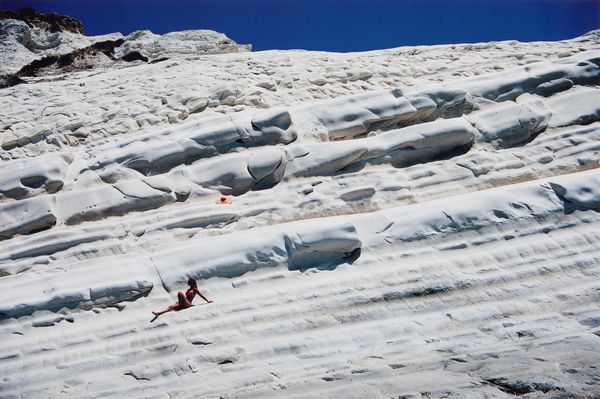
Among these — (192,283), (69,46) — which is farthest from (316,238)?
(69,46)

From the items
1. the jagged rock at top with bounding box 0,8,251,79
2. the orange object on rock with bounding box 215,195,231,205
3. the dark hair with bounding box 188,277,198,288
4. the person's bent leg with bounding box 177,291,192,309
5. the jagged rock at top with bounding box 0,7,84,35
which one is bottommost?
the person's bent leg with bounding box 177,291,192,309

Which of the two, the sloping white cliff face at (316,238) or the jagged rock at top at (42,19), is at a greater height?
the jagged rock at top at (42,19)

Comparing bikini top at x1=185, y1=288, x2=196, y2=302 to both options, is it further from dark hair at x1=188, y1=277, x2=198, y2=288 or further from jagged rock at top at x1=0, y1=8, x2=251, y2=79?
jagged rock at top at x1=0, y1=8, x2=251, y2=79

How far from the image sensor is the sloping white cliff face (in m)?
3.77

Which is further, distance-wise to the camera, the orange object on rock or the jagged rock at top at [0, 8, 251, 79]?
the jagged rock at top at [0, 8, 251, 79]

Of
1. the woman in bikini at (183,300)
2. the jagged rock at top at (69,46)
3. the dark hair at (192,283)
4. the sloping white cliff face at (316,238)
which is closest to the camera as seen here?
the sloping white cliff face at (316,238)

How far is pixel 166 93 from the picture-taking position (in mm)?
8477

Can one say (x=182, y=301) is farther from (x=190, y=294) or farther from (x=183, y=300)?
(x=190, y=294)

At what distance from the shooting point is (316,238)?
489 cm

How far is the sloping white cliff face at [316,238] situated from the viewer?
3.77 m

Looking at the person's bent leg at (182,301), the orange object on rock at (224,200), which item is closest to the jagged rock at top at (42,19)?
the orange object on rock at (224,200)

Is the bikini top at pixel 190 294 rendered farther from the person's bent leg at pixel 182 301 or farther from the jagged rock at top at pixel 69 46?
the jagged rock at top at pixel 69 46

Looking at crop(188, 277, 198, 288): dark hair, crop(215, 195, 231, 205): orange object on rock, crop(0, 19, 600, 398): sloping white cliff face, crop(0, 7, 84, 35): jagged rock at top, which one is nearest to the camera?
crop(0, 19, 600, 398): sloping white cliff face

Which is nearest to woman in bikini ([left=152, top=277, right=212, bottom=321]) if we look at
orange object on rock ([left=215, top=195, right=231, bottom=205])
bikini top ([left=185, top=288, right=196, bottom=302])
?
bikini top ([left=185, top=288, right=196, bottom=302])
